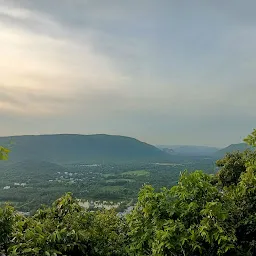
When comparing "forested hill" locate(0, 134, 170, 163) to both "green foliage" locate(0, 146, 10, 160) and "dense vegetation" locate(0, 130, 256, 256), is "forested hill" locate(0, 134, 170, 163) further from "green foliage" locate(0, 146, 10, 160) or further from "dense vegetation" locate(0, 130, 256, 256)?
"green foliage" locate(0, 146, 10, 160)

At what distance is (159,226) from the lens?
3.94 m

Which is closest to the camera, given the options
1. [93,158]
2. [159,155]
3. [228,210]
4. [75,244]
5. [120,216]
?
[75,244]

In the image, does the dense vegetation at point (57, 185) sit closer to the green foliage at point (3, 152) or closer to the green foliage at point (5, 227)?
the green foliage at point (5, 227)

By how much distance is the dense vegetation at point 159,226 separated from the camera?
12.0 ft

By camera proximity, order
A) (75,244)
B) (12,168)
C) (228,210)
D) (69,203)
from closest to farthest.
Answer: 1. (75,244)
2. (228,210)
3. (69,203)
4. (12,168)

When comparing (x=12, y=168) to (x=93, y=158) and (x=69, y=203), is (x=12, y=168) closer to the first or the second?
(x=93, y=158)

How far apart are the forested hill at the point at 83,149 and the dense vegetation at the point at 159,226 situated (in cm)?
9008

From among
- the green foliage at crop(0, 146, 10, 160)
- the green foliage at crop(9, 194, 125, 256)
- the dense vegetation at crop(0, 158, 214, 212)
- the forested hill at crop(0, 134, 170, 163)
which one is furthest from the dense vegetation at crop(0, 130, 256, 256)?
the forested hill at crop(0, 134, 170, 163)

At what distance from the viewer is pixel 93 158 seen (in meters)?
124

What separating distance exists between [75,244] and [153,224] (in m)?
1.03

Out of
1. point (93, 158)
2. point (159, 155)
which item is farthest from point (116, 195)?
point (159, 155)

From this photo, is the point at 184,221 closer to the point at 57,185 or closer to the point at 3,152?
the point at 3,152

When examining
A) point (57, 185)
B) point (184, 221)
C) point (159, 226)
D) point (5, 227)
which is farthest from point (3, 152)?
point (57, 185)

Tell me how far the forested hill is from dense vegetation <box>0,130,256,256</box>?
296ft
